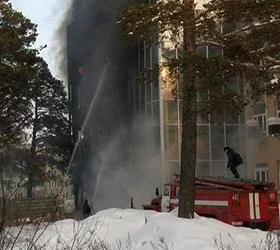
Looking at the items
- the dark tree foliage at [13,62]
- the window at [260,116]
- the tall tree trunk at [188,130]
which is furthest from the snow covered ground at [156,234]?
the window at [260,116]

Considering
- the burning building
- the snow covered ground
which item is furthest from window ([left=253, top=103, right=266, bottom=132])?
the snow covered ground

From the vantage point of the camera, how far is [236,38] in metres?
12.7

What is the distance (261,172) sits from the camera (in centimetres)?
3189

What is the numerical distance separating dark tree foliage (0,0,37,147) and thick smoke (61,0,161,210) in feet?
27.1

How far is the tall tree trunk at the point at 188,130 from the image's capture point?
1263 cm

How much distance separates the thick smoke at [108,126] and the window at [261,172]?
213 inches

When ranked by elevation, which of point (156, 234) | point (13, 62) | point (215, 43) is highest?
point (13, 62)

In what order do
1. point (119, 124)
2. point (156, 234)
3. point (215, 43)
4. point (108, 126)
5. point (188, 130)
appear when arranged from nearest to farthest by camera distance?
point (156, 234), point (215, 43), point (188, 130), point (119, 124), point (108, 126)

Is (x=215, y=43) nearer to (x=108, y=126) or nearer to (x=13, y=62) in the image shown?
(x=13, y=62)

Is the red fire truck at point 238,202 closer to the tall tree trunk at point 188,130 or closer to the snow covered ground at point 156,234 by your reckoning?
the tall tree trunk at point 188,130

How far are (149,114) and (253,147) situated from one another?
236 inches

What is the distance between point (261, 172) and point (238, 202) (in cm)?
1631

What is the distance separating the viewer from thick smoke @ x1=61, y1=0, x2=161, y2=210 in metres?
33.6

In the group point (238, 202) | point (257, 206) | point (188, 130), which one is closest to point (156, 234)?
point (188, 130)
